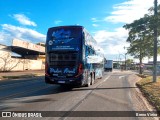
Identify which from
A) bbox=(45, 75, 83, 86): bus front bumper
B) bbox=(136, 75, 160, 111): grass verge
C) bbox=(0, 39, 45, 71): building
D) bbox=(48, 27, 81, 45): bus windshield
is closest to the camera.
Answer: bbox=(136, 75, 160, 111): grass verge

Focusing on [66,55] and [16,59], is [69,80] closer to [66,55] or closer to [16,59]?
[66,55]

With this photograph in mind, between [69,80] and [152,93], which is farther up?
[69,80]

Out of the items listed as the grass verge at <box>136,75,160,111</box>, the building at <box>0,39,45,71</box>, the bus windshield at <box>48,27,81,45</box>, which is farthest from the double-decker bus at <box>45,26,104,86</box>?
the building at <box>0,39,45,71</box>

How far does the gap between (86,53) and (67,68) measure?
196 cm

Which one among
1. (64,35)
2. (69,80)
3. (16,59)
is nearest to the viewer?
(69,80)

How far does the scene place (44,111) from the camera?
30.9 ft

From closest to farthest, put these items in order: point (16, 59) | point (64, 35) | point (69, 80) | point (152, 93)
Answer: point (152, 93)
point (69, 80)
point (64, 35)
point (16, 59)

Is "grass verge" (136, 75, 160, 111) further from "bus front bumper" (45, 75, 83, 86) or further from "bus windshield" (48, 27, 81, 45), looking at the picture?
"bus windshield" (48, 27, 81, 45)

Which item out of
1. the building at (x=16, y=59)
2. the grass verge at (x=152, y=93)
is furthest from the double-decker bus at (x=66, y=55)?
the building at (x=16, y=59)

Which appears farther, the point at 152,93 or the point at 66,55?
the point at 66,55

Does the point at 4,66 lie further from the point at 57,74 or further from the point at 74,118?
the point at 74,118

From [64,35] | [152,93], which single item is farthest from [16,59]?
[152,93]

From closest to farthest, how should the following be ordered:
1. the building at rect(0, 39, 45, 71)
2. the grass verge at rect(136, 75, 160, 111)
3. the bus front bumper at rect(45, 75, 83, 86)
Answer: the grass verge at rect(136, 75, 160, 111) → the bus front bumper at rect(45, 75, 83, 86) → the building at rect(0, 39, 45, 71)

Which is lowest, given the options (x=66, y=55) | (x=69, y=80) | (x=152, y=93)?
(x=152, y=93)
